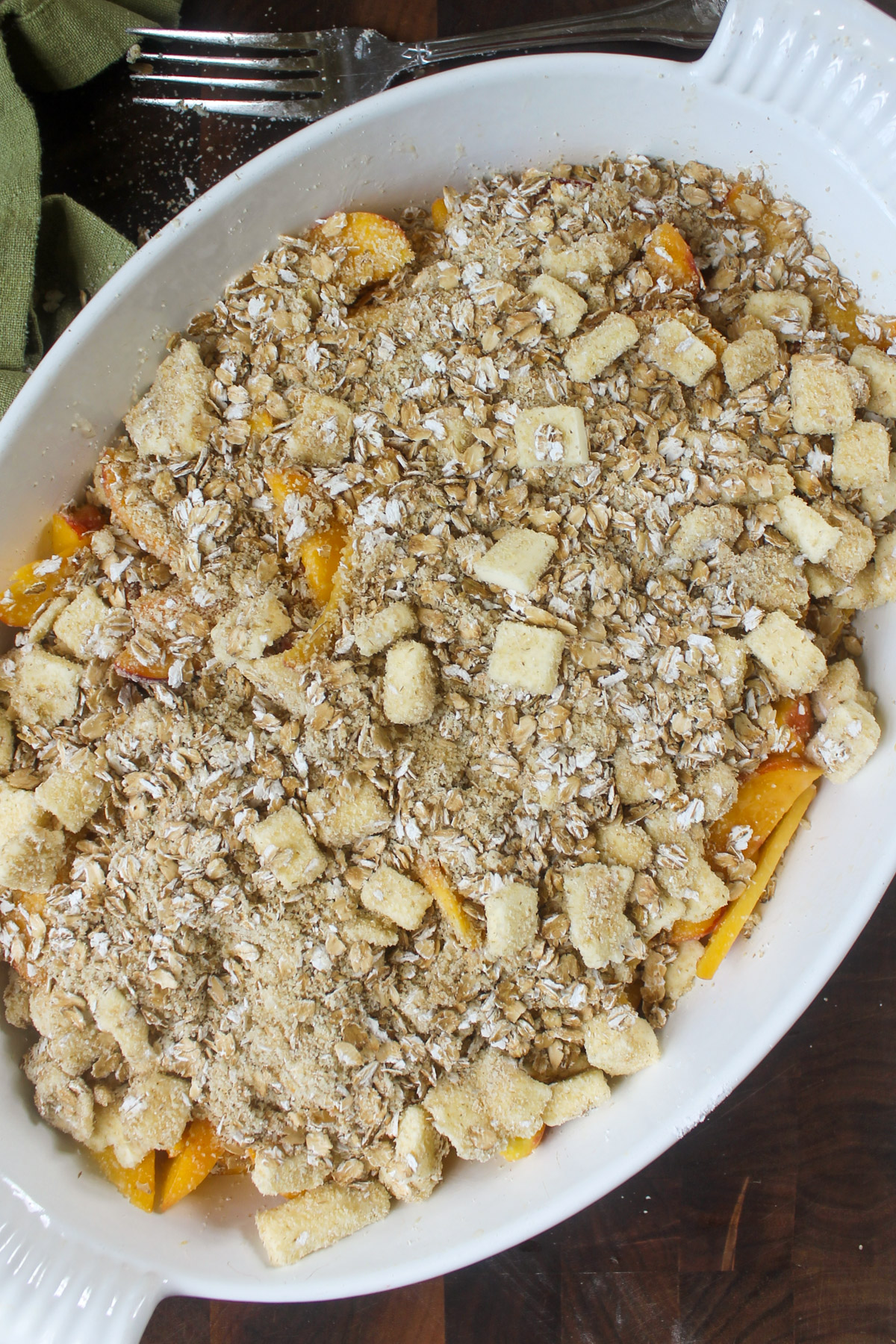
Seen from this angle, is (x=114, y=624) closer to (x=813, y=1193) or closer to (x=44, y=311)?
(x=44, y=311)

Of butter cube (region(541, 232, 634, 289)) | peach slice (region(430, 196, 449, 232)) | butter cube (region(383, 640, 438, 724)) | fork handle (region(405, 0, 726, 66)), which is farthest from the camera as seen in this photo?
fork handle (region(405, 0, 726, 66))

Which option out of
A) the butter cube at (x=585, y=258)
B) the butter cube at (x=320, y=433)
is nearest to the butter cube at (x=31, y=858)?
the butter cube at (x=320, y=433)

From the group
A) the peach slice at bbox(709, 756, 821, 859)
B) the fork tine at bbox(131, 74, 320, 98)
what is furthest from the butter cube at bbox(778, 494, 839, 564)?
the fork tine at bbox(131, 74, 320, 98)

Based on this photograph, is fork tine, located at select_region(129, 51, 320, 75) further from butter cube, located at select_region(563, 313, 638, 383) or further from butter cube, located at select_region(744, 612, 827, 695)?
butter cube, located at select_region(744, 612, 827, 695)

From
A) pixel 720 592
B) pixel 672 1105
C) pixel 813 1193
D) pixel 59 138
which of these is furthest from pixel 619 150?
pixel 813 1193

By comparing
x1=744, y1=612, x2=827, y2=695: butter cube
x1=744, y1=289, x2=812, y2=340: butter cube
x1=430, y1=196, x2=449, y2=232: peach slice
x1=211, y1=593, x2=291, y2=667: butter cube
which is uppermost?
x1=744, y1=289, x2=812, y2=340: butter cube

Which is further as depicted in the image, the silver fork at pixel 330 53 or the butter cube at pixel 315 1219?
the silver fork at pixel 330 53

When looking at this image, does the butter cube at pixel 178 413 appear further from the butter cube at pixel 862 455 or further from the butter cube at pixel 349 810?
the butter cube at pixel 862 455
